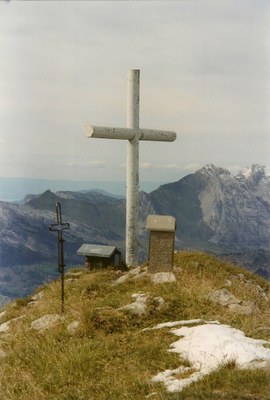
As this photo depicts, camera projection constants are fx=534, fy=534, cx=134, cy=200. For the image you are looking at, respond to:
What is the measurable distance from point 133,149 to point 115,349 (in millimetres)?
9423

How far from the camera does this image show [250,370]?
6.96 metres

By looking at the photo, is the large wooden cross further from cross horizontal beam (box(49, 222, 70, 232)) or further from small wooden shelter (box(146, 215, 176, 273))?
cross horizontal beam (box(49, 222, 70, 232))

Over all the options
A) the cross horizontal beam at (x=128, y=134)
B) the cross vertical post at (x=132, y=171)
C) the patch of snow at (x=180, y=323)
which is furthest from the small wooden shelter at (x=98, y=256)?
the patch of snow at (x=180, y=323)

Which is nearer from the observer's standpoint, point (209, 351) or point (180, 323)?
point (209, 351)

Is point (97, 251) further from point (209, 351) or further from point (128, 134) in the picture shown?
point (209, 351)

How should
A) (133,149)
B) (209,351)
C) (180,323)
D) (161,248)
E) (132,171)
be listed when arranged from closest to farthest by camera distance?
(209,351), (180,323), (161,248), (133,149), (132,171)

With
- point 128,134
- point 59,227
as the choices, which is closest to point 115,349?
point 59,227

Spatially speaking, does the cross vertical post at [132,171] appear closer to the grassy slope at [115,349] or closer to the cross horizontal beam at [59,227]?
the grassy slope at [115,349]

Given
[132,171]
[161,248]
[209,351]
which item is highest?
[132,171]

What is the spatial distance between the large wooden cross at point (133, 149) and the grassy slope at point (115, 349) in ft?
13.3

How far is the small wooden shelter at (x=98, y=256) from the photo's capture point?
1592cm

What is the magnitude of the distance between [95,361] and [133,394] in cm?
143

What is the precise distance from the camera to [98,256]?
15906 mm

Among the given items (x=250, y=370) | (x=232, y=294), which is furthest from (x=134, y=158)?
(x=250, y=370)
